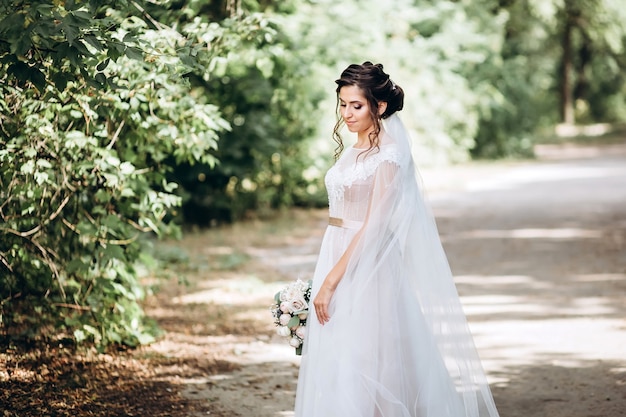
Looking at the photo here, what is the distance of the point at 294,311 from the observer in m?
4.43

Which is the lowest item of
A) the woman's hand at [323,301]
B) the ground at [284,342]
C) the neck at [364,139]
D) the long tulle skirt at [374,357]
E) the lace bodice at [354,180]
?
the ground at [284,342]

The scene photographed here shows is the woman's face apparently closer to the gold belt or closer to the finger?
the gold belt

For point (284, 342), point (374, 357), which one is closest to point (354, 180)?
point (374, 357)

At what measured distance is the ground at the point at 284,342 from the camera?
5.70 meters

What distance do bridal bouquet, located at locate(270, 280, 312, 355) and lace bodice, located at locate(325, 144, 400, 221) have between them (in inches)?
19.3

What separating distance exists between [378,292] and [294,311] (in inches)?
19.5

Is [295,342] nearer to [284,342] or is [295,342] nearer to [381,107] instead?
[381,107]

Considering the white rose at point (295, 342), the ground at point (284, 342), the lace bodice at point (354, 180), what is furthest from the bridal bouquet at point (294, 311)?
the ground at point (284, 342)

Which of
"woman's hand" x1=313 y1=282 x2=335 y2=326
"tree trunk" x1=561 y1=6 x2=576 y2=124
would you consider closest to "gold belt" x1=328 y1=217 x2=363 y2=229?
"woman's hand" x1=313 y1=282 x2=335 y2=326

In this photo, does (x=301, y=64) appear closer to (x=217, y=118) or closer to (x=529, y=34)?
(x=217, y=118)

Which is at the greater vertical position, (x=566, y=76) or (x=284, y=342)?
(x=566, y=76)

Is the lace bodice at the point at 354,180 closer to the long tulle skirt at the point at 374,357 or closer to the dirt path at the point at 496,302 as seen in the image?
the long tulle skirt at the point at 374,357

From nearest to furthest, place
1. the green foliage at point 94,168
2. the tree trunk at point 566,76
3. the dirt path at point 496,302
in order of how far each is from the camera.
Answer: the green foliage at point 94,168
the dirt path at point 496,302
the tree trunk at point 566,76

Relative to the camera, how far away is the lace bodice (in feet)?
13.6
